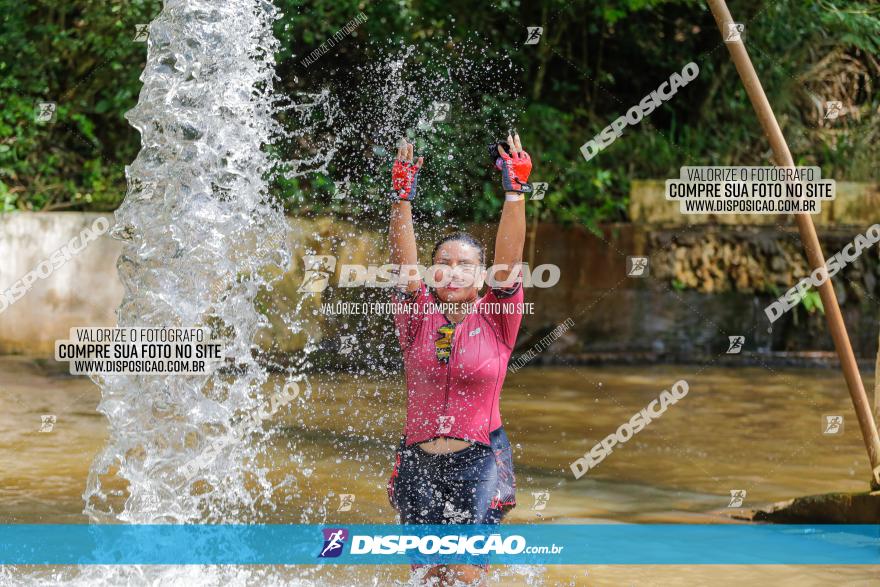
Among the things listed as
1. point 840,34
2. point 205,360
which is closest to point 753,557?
point 205,360

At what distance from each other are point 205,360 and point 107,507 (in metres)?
0.87

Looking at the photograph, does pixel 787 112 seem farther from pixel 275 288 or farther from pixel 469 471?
pixel 469 471

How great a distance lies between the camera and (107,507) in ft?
19.1

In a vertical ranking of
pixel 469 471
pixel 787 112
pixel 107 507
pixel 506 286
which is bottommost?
pixel 107 507

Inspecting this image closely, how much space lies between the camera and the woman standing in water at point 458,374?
12.4ft
